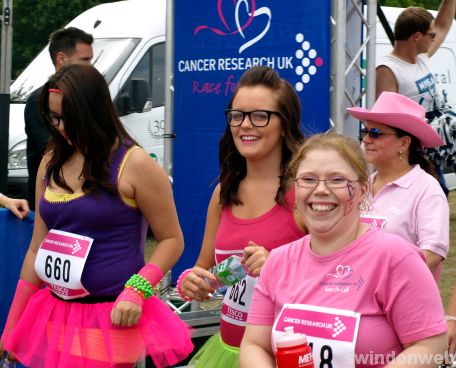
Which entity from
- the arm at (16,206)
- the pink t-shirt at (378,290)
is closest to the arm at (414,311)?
the pink t-shirt at (378,290)

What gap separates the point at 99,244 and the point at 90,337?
0.35m

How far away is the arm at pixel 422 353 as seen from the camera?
8.18 feet

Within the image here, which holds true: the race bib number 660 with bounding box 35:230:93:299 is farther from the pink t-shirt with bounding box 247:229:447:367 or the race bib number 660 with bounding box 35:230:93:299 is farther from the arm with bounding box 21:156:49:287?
the pink t-shirt with bounding box 247:229:447:367

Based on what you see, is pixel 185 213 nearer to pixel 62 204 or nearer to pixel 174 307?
pixel 174 307

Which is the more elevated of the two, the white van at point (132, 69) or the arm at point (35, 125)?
the white van at point (132, 69)

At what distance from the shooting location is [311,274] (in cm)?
271

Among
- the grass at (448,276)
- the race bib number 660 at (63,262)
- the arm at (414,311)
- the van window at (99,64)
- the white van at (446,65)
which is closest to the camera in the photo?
the arm at (414,311)

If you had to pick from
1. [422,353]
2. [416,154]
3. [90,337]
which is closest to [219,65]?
[416,154]

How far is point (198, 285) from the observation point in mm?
3270

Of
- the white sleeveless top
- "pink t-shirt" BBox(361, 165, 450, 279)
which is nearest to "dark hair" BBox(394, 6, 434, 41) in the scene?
the white sleeveless top

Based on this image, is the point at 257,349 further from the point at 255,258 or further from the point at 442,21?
the point at 442,21

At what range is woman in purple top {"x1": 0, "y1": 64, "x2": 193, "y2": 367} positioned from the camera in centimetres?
338

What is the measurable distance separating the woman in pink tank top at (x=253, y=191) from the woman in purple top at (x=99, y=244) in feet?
0.57

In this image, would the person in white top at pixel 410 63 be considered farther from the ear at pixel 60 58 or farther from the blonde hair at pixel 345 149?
the blonde hair at pixel 345 149
